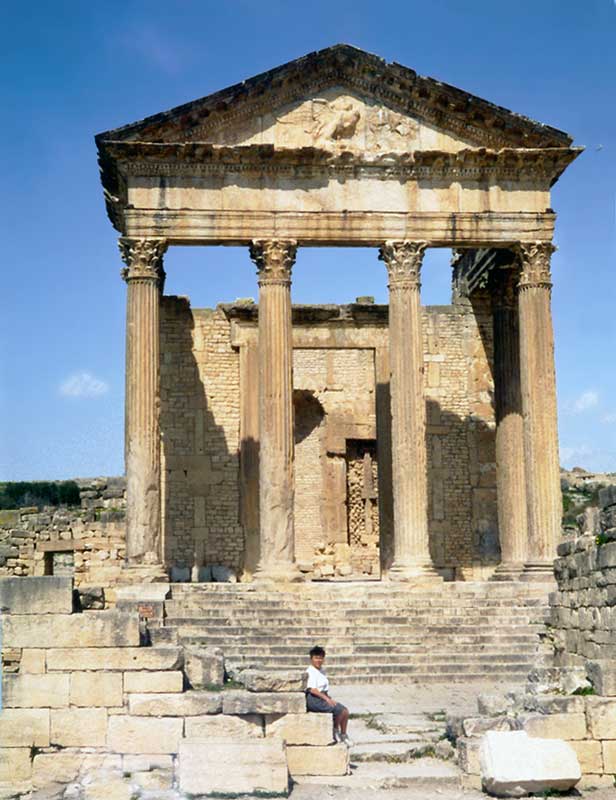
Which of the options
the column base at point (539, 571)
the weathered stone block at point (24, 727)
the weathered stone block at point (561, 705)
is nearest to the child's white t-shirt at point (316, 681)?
the weathered stone block at point (561, 705)

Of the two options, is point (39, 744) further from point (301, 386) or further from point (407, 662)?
point (301, 386)

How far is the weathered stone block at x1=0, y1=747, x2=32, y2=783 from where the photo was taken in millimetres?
12820

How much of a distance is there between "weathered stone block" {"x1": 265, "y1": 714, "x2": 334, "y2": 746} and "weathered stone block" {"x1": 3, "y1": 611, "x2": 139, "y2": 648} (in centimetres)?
175

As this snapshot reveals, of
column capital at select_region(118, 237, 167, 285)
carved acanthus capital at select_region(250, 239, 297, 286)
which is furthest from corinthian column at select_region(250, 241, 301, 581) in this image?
column capital at select_region(118, 237, 167, 285)

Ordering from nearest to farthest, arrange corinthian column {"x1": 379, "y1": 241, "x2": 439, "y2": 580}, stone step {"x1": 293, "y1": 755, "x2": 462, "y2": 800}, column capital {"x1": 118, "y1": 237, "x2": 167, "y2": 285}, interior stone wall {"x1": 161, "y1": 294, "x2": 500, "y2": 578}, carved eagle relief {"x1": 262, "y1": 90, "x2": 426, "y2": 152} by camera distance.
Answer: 1. stone step {"x1": 293, "y1": 755, "x2": 462, "y2": 800}
2. corinthian column {"x1": 379, "y1": 241, "x2": 439, "y2": 580}
3. column capital {"x1": 118, "y1": 237, "x2": 167, "y2": 285}
4. carved eagle relief {"x1": 262, "y1": 90, "x2": 426, "y2": 152}
5. interior stone wall {"x1": 161, "y1": 294, "x2": 500, "y2": 578}

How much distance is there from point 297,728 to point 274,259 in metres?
14.5

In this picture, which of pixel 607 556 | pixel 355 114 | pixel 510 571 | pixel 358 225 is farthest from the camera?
pixel 510 571

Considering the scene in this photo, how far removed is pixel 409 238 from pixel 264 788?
16.2 meters

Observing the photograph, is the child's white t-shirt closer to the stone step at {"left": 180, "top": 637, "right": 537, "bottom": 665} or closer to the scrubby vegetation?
the stone step at {"left": 180, "top": 637, "right": 537, "bottom": 665}

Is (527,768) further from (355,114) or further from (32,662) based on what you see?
(355,114)

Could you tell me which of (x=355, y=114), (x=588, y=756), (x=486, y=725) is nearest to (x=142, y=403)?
(x=355, y=114)

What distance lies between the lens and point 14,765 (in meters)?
12.9

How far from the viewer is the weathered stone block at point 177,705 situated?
12906 mm

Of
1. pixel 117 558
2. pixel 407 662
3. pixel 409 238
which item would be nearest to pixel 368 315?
pixel 409 238
